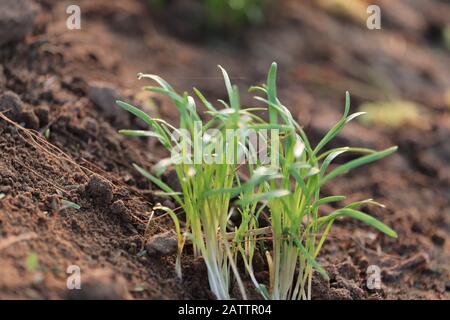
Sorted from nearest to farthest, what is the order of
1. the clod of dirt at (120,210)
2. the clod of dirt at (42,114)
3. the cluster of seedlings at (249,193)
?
the cluster of seedlings at (249,193)
the clod of dirt at (120,210)
the clod of dirt at (42,114)

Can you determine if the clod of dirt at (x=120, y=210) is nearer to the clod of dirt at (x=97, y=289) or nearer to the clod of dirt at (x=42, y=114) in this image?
the clod of dirt at (x=97, y=289)

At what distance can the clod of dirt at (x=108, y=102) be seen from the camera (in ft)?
9.31

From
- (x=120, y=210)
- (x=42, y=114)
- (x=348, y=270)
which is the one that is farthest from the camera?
(x=42, y=114)

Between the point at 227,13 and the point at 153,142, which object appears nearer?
the point at 153,142

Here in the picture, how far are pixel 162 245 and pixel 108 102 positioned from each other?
3.25 feet

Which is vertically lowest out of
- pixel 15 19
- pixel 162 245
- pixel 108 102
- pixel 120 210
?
pixel 162 245

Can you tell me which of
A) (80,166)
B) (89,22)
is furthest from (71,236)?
(89,22)

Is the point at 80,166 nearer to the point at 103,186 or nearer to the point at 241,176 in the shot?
the point at 103,186

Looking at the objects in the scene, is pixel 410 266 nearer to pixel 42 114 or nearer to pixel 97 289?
pixel 97 289

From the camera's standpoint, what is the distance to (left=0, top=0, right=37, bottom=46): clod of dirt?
2.86m

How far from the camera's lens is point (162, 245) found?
6.72 feet

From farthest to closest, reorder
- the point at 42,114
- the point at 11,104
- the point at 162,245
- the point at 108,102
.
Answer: the point at 108,102
the point at 42,114
the point at 11,104
the point at 162,245

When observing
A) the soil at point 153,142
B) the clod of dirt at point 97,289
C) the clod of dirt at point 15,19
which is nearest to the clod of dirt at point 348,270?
the soil at point 153,142

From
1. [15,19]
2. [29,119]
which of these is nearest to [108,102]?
[29,119]
